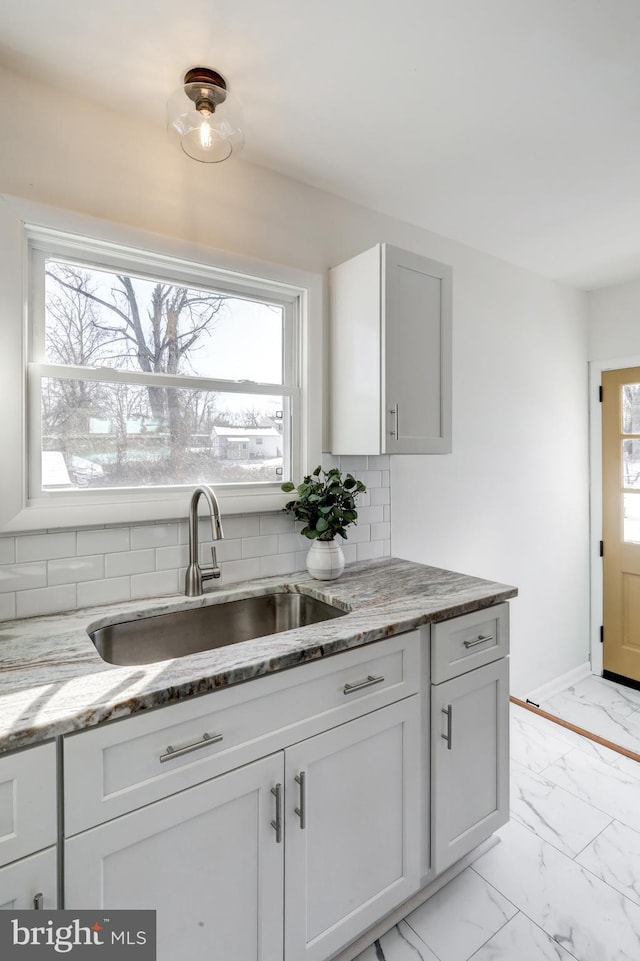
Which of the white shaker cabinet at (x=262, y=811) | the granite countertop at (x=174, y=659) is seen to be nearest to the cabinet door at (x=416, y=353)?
the granite countertop at (x=174, y=659)

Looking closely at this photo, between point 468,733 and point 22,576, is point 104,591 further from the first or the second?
point 468,733

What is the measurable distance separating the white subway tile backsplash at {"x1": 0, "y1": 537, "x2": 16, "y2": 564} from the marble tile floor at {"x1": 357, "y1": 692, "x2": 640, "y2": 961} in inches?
60.0

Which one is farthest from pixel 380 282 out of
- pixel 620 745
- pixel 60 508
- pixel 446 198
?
pixel 620 745

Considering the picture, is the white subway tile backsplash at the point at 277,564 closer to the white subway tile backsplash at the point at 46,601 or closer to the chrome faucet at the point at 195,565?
the chrome faucet at the point at 195,565

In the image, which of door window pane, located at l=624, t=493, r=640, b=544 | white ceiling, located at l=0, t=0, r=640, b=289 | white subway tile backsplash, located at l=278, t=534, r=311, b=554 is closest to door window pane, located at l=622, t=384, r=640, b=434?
door window pane, located at l=624, t=493, r=640, b=544

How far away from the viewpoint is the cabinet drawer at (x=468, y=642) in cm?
150

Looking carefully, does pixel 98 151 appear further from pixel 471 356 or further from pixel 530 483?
pixel 530 483

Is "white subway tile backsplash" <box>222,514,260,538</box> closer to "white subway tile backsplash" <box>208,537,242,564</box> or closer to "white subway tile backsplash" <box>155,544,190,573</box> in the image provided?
"white subway tile backsplash" <box>208,537,242,564</box>

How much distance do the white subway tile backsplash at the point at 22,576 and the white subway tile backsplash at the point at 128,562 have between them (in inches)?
7.0

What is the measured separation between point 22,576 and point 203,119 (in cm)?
139

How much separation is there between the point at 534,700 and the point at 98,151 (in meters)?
3.47

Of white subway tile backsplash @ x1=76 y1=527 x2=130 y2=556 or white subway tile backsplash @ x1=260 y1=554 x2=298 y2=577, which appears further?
white subway tile backsplash @ x1=260 y1=554 x2=298 y2=577

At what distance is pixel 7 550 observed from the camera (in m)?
1.42

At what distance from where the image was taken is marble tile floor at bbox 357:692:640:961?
1435mm
